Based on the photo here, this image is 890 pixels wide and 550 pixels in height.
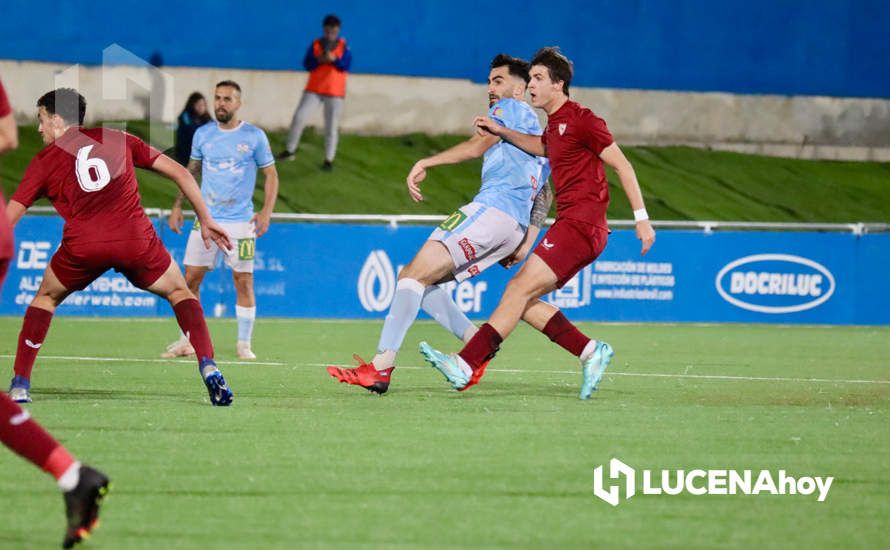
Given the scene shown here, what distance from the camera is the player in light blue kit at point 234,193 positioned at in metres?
13.2

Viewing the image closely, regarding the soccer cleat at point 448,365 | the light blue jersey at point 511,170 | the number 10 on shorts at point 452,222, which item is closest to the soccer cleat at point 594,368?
the soccer cleat at point 448,365

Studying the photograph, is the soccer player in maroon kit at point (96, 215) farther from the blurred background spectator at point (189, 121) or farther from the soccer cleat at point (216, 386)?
the blurred background spectator at point (189, 121)

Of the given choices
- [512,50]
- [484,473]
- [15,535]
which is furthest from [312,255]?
[15,535]

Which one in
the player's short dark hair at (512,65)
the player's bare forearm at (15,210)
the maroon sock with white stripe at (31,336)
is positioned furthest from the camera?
the player's short dark hair at (512,65)

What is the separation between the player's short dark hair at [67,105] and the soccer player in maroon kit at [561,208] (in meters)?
2.45

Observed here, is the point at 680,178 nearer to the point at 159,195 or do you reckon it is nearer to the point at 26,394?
the point at 159,195

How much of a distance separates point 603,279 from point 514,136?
9.70 metres

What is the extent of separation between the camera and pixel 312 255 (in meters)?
18.7

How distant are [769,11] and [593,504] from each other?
77.2 ft

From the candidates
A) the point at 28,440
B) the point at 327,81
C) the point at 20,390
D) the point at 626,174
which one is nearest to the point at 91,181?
the point at 20,390

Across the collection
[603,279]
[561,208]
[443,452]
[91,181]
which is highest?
[603,279]

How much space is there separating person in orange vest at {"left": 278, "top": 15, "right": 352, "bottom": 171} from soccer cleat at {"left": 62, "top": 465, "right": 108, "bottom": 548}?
17.8 metres

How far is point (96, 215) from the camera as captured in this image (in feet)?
29.6

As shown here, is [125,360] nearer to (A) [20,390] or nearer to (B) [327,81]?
(A) [20,390]
